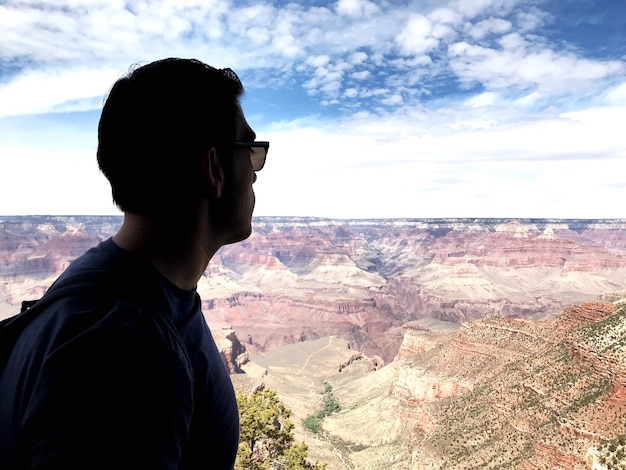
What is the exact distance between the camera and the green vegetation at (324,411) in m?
52.6

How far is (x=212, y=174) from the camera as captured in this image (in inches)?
68.6

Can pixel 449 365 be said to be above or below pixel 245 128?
below

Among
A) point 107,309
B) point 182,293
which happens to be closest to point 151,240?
point 182,293

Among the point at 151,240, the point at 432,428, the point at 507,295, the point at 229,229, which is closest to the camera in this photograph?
the point at 151,240

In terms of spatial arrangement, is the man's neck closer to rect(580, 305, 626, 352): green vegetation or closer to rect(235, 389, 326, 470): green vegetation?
rect(235, 389, 326, 470): green vegetation

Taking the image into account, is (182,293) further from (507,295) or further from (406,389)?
(507,295)

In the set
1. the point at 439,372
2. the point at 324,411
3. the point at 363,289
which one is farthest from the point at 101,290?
the point at 363,289

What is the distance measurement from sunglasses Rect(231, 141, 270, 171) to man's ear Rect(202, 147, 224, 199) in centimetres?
11

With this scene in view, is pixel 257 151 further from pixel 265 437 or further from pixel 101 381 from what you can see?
pixel 265 437

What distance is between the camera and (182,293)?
1.72 metres

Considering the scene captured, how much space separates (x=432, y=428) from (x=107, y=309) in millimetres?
40704

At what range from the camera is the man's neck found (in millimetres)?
1646

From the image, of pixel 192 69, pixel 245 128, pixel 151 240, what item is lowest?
pixel 151 240

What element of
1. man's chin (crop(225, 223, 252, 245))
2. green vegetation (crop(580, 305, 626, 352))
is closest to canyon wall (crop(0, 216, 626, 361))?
green vegetation (crop(580, 305, 626, 352))
